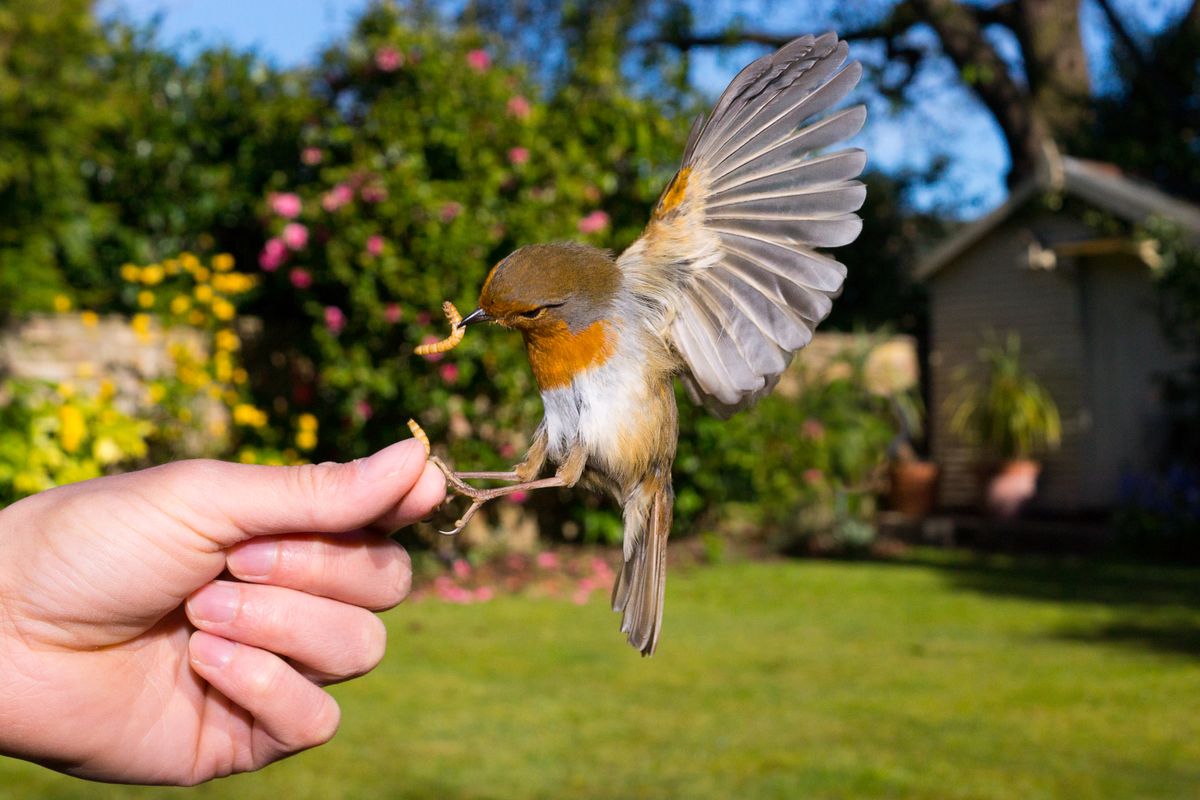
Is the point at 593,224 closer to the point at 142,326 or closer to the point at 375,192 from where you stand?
the point at 375,192

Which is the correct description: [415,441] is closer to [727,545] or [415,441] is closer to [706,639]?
[706,639]

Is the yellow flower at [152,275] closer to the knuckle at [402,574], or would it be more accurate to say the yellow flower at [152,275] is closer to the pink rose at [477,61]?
the pink rose at [477,61]

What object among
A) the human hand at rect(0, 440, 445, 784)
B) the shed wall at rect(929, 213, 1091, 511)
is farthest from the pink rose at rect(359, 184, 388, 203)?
the shed wall at rect(929, 213, 1091, 511)

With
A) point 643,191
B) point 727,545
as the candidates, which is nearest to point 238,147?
point 643,191

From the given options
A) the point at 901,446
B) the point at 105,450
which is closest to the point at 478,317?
the point at 105,450

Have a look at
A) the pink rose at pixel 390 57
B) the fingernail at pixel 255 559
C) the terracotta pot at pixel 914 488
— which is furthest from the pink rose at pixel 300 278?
the terracotta pot at pixel 914 488

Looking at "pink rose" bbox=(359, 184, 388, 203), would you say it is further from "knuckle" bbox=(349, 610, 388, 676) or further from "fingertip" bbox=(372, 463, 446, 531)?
"fingertip" bbox=(372, 463, 446, 531)

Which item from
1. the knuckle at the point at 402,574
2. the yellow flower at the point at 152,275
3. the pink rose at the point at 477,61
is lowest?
the knuckle at the point at 402,574
